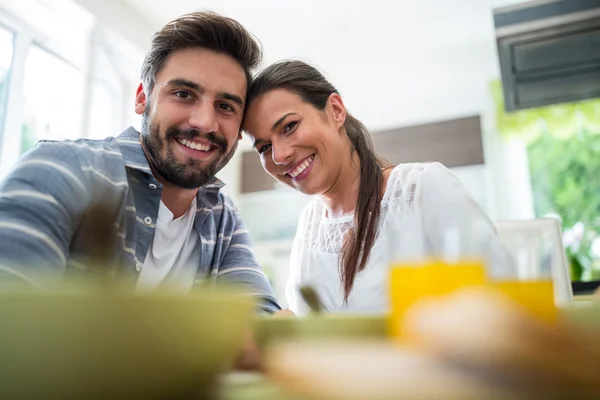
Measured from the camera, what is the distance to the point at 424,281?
1.21 ft

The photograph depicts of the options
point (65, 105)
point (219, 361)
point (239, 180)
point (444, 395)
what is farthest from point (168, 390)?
point (239, 180)

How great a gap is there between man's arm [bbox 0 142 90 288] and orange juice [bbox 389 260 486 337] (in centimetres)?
46

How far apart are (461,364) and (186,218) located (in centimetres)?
115

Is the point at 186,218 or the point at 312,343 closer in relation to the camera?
the point at 312,343

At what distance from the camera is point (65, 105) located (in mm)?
2941

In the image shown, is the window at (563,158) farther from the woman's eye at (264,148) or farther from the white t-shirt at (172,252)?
the white t-shirt at (172,252)

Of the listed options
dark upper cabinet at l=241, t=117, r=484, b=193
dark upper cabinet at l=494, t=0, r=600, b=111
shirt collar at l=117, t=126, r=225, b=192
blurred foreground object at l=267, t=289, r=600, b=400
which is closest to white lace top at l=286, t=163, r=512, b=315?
shirt collar at l=117, t=126, r=225, b=192

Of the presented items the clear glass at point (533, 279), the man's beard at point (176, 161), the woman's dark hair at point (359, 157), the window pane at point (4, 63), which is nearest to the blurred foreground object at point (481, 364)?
the clear glass at point (533, 279)

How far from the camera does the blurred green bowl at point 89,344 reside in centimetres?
25

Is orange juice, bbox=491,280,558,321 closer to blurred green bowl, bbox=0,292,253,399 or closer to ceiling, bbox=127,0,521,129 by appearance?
blurred green bowl, bbox=0,292,253,399

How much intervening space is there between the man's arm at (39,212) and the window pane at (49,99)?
2.08 meters

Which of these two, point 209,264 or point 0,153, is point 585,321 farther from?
point 0,153

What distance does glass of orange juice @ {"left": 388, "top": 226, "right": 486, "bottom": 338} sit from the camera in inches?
13.9

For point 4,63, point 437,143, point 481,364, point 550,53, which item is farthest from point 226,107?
point 437,143
